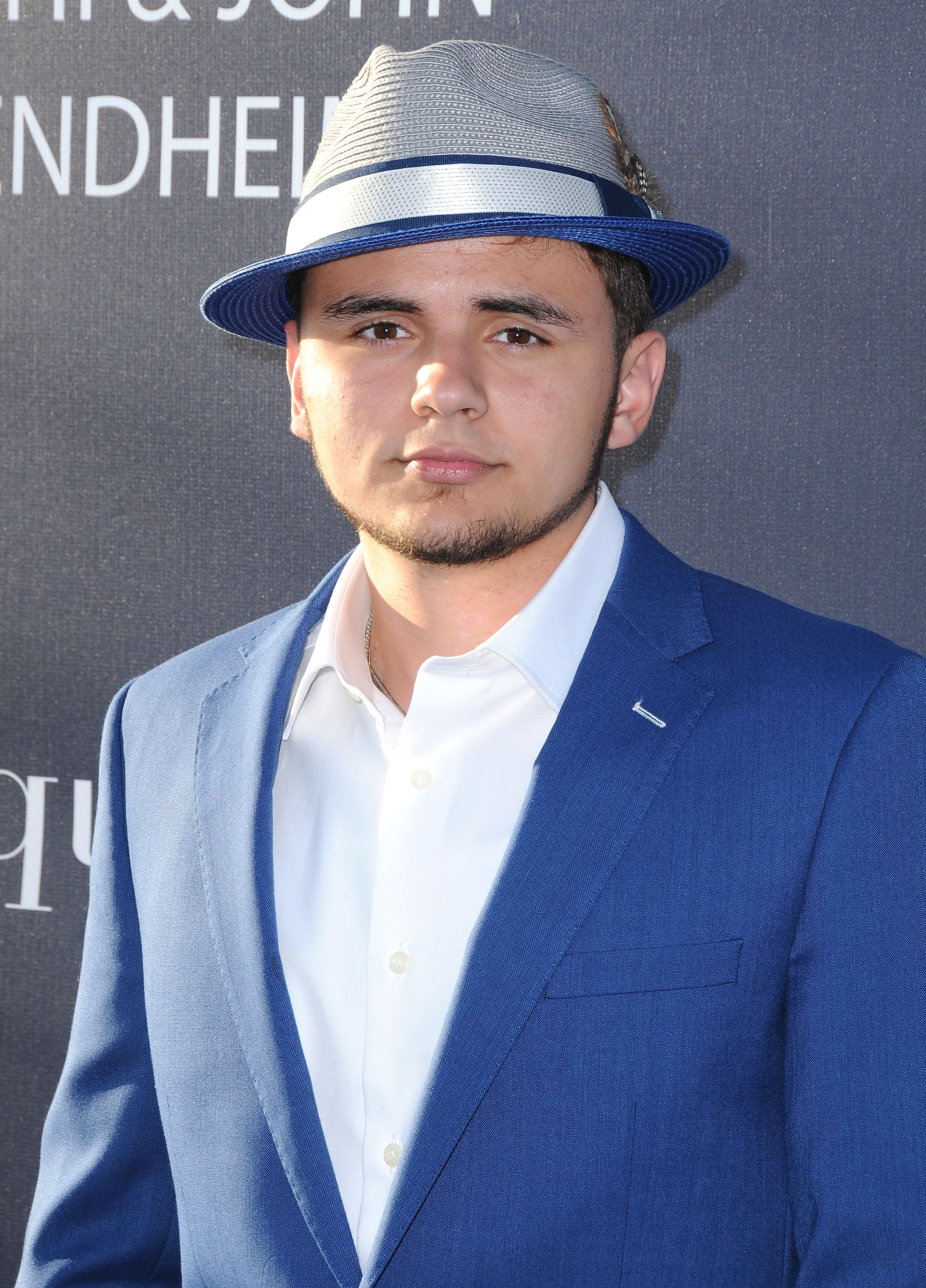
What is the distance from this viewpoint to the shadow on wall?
6.18 ft

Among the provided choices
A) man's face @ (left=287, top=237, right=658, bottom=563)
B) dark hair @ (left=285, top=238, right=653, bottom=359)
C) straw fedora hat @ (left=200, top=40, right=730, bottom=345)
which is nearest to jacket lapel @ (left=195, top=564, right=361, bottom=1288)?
man's face @ (left=287, top=237, right=658, bottom=563)

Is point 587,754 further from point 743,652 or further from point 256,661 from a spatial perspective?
point 256,661

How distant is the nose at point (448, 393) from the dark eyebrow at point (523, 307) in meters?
0.06

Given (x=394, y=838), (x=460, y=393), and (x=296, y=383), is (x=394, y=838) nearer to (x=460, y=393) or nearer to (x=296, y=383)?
(x=460, y=393)

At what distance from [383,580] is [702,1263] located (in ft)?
2.44

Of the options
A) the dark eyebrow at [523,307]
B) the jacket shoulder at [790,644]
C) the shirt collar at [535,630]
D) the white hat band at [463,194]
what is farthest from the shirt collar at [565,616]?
the white hat band at [463,194]

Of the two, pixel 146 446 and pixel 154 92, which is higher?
pixel 154 92

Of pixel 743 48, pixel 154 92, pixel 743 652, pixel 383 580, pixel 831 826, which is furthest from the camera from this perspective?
pixel 154 92

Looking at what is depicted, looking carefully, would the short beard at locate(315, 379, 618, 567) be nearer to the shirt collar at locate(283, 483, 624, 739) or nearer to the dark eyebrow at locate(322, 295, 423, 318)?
the shirt collar at locate(283, 483, 624, 739)

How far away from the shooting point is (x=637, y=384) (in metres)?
1.41

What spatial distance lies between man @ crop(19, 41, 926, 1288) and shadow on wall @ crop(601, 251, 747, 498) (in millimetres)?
479

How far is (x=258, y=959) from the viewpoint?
3.95 feet

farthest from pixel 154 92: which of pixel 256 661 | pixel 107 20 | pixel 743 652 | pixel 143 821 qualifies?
pixel 743 652

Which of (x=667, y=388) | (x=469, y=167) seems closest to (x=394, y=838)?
(x=469, y=167)
